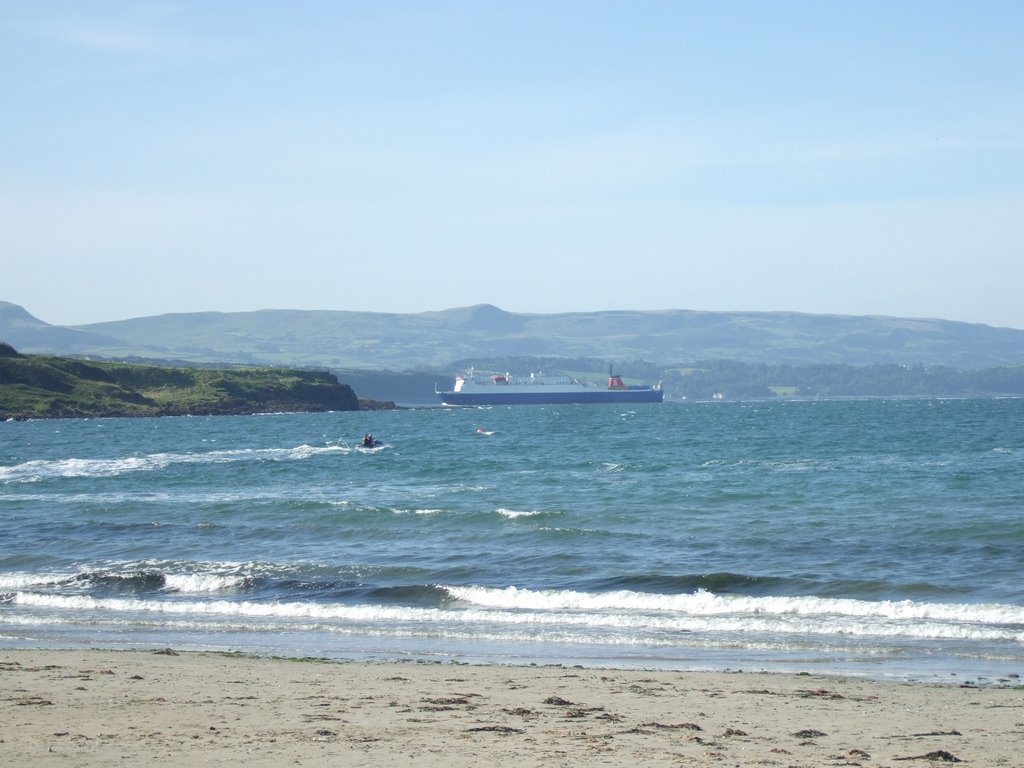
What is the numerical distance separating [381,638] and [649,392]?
17476cm

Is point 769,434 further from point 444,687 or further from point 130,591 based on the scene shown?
point 444,687

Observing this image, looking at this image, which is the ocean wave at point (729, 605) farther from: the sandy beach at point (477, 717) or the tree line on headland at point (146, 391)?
the tree line on headland at point (146, 391)

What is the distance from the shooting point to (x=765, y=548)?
960 inches

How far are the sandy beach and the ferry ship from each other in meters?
171

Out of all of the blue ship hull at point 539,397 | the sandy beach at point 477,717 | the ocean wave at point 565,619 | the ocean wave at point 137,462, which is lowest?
the ocean wave at point 137,462

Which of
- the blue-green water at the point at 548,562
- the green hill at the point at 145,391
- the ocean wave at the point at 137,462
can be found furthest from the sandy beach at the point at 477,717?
the green hill at the point at 145,391

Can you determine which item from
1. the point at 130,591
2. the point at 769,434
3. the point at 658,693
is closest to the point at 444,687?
the point at 658,693

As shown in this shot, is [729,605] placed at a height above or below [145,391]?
below

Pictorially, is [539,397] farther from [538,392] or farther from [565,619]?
[565,619]

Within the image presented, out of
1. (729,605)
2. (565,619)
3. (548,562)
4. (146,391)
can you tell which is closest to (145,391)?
(146,391)

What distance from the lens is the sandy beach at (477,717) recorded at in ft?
30.6

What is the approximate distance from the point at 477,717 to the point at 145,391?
143 m

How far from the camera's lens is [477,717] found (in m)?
10.8

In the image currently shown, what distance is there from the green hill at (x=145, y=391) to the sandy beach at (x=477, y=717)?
115504 mm
